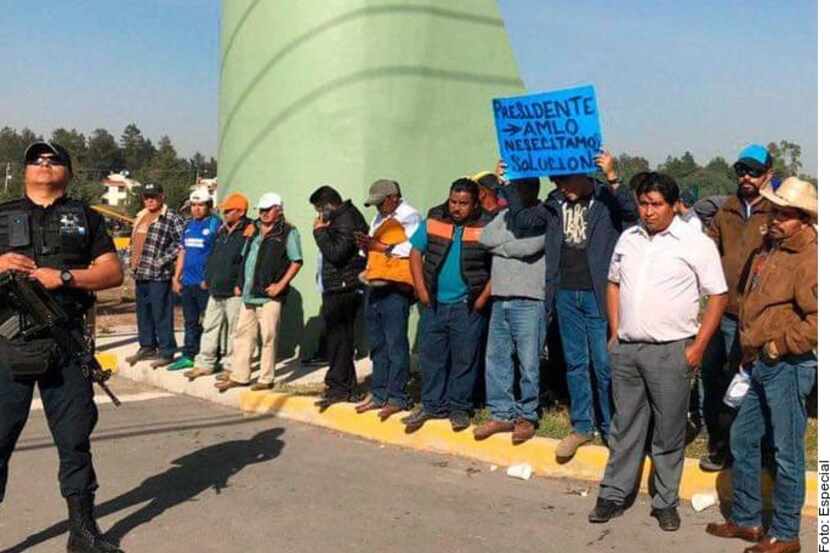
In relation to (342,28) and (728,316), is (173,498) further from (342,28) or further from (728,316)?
(342,28)

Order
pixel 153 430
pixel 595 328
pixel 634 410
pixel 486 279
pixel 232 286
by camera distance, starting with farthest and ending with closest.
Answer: pixel 232 286 → pixel 153 430 → pixel 486 279 → pixel 595 328 → pixel 634 410

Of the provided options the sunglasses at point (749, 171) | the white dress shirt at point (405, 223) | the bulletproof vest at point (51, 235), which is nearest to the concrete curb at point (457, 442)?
the white dress shirt at point (405, 223)

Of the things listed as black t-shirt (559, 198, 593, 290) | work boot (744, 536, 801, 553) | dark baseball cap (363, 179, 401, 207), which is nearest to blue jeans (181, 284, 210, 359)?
dark baseball cap (363, 179, 401, 207)

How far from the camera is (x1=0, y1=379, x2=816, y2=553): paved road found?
4805 millimetres

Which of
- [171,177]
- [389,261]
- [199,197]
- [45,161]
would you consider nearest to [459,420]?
[389,261]

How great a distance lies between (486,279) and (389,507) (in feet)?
6.28

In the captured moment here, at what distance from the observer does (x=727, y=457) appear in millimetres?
5516

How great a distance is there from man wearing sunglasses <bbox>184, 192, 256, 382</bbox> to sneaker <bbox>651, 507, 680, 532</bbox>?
15.6 ft

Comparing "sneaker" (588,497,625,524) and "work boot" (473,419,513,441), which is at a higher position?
A: "work boot" (473,419,513,441)

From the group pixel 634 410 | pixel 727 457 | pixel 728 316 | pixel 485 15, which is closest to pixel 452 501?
pixel 634 410

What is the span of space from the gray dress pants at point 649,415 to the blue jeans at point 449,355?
165 centimetres

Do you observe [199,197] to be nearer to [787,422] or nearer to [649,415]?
[649,415]

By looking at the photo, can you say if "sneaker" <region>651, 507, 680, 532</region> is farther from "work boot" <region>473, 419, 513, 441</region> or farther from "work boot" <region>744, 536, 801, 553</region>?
"work boot" <region>473, 419, 513, 441</region>

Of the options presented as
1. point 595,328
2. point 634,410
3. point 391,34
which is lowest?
point 634,410
